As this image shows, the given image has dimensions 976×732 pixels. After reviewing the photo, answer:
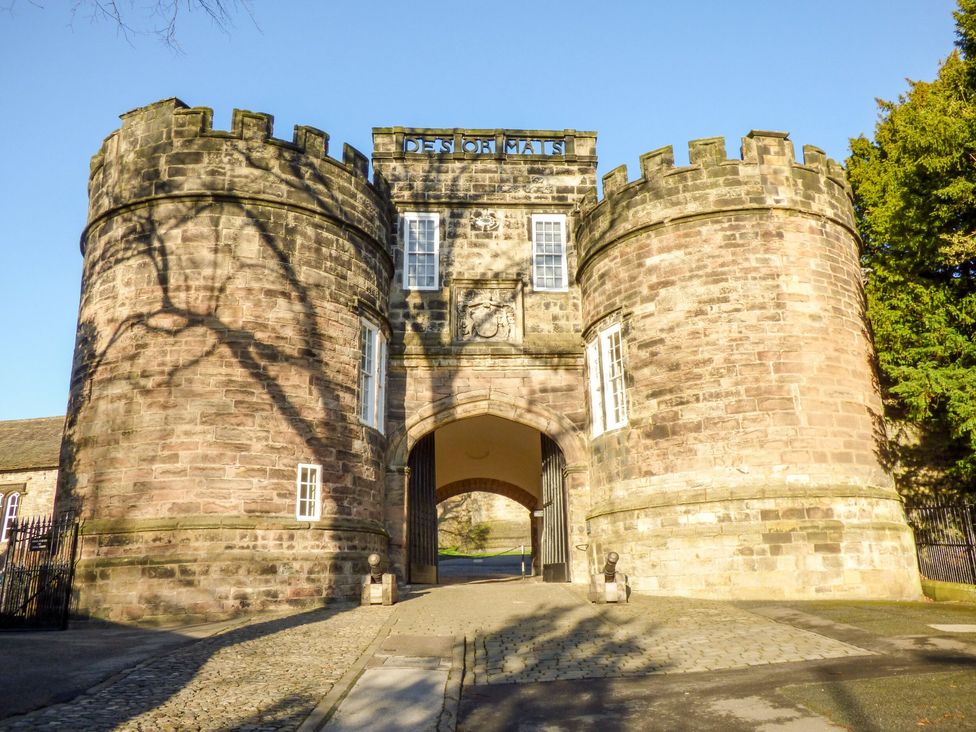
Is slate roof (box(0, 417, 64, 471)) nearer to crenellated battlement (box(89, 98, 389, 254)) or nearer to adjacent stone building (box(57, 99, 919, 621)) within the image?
crenellated battlement (box(89, 98, 389, 254))

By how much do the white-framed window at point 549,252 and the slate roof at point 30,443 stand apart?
19.9 metres

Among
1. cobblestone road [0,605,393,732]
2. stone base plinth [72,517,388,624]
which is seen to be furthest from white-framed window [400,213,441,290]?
cobblestone road [0,605,393,732]

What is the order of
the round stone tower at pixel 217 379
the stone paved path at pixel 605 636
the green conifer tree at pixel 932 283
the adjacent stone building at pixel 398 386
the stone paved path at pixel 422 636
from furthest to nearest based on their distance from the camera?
the green conifer tree at pixel 932 283
the adjacent stone building at pixel 398 386
the round stone tower at pixel 217 379
the stone paved path at pixel 605 636
the stone paved path at pixel 422 636

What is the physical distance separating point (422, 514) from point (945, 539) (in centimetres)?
1031

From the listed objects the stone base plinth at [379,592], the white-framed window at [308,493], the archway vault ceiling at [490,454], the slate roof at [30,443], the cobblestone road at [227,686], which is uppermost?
the slate roof at [30,443]

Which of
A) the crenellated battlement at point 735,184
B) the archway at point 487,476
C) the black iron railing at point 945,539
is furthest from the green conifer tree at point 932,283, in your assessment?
the archway at point 487,476

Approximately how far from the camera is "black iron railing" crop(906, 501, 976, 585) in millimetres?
12602

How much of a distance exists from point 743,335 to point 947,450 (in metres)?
5.12

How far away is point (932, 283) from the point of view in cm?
1396

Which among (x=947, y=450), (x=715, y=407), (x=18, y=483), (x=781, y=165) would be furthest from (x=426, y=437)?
(x=18, y=483)

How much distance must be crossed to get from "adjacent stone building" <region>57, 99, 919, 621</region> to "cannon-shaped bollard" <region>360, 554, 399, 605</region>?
1.67ft

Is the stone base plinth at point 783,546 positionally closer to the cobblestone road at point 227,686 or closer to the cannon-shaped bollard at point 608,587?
the cannon-shaped bollard at point 608,587

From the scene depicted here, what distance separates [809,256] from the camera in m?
13.4

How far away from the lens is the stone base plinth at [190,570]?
10.8 metres
